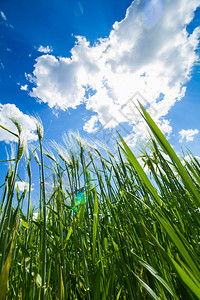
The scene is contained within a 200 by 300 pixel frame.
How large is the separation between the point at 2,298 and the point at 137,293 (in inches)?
22.2

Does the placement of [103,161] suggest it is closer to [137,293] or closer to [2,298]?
[137,293]

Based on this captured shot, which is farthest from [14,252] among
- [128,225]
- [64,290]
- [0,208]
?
[128,225]

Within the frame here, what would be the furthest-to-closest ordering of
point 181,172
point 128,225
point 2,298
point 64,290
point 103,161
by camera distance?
1. point 103,161
2. point 128,225
3. point 64,290
4. point 2,298
5. point 181,172

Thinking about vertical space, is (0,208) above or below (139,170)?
above

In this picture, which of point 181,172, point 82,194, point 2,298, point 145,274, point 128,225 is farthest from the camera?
point 82,194

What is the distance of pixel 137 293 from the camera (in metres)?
0.79

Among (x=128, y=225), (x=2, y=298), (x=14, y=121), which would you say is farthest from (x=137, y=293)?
(x=14, y=121)

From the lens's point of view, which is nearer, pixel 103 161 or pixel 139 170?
pixel 139 170

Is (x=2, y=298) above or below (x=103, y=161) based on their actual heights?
below

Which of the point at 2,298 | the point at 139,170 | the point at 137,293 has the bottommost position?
the point at 137,293

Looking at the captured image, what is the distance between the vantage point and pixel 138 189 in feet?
3.99

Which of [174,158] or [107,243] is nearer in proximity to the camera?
[174,158]

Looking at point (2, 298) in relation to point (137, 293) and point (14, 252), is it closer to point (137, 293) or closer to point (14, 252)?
point (14, 252)

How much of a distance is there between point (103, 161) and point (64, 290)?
83 centimetres
